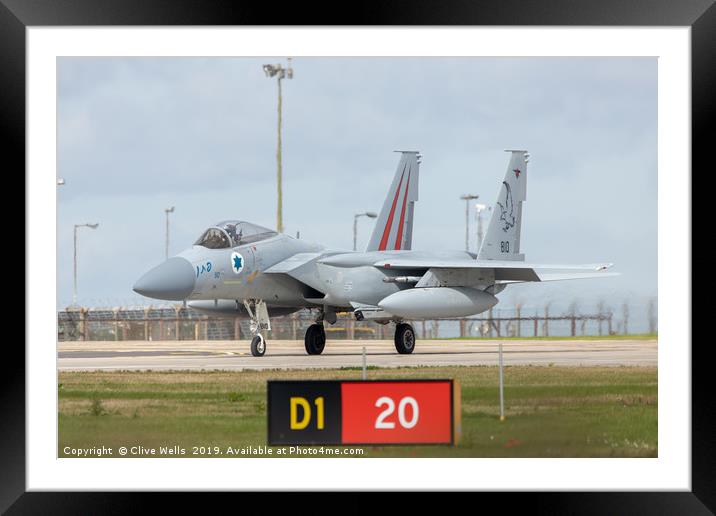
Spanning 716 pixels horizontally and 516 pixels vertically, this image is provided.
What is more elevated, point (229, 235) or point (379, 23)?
point (379, 23)

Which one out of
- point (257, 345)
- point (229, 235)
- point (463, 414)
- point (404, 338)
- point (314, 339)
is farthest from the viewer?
point (404, 338)

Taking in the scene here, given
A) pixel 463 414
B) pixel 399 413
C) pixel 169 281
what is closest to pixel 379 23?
pixel 399 413

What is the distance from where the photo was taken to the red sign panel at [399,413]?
295 inches

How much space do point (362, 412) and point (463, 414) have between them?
1809 mm

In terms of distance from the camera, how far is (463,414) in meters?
9.05

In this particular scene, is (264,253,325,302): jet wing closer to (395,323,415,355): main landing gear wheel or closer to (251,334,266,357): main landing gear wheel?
(251,334,266,357): main landing gear wheel

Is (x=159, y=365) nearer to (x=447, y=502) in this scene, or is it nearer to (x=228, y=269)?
(x=228, y=269)

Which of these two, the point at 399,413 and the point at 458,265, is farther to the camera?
the point at 458,265

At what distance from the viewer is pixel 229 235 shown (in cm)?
1783

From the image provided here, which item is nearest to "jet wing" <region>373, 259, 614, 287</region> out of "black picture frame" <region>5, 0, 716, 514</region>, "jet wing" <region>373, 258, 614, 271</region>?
"jet wing" <region>373, 258, 614, 271</region>

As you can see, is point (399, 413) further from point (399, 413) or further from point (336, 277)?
point (336, 277)

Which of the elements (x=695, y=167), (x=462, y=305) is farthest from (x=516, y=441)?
(x=462, y=305)

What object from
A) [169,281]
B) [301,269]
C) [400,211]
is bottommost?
[169,281]

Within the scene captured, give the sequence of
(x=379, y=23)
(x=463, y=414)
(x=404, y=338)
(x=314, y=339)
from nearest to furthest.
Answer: (x=379, y=23) < (x=463, y=414) < (x=314, y=339) < (x=404, y=338)
